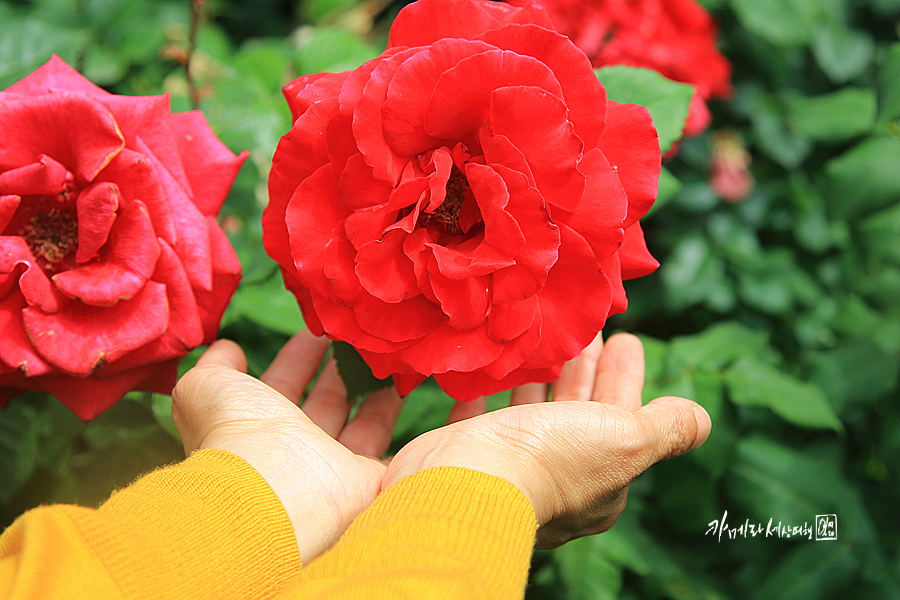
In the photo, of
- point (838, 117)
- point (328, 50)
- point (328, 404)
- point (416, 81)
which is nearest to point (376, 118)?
point (416, 81)

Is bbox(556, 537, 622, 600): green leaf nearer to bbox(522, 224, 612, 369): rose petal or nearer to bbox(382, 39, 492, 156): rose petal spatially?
bbox(522, 224, 612, 369): rose petal

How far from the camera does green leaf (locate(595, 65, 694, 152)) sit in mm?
867

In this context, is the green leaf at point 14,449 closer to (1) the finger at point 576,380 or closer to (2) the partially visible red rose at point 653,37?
(1) the finger at point 576,380

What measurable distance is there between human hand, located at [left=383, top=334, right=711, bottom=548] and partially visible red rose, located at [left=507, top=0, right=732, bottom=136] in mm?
819

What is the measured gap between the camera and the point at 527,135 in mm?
629

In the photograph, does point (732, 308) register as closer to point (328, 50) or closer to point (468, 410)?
point (468, 410)

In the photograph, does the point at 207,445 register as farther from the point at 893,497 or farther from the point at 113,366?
the point at 893,497

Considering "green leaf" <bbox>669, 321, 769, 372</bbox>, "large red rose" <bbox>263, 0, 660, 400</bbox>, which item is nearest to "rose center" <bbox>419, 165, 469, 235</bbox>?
"large red rose" <bbox>263, 0, 660, 400</bbox>

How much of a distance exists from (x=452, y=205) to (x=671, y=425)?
16.0 inches

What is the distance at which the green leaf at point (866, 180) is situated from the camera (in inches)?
44.4

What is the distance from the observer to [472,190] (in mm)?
672

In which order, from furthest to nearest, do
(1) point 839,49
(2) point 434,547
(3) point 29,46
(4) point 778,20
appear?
1. (1) point 839,49
2. (4) point 778,20
3. (3) point 29,46
4. (2) point 434,547

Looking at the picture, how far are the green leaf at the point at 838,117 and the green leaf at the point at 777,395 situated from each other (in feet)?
1.82
